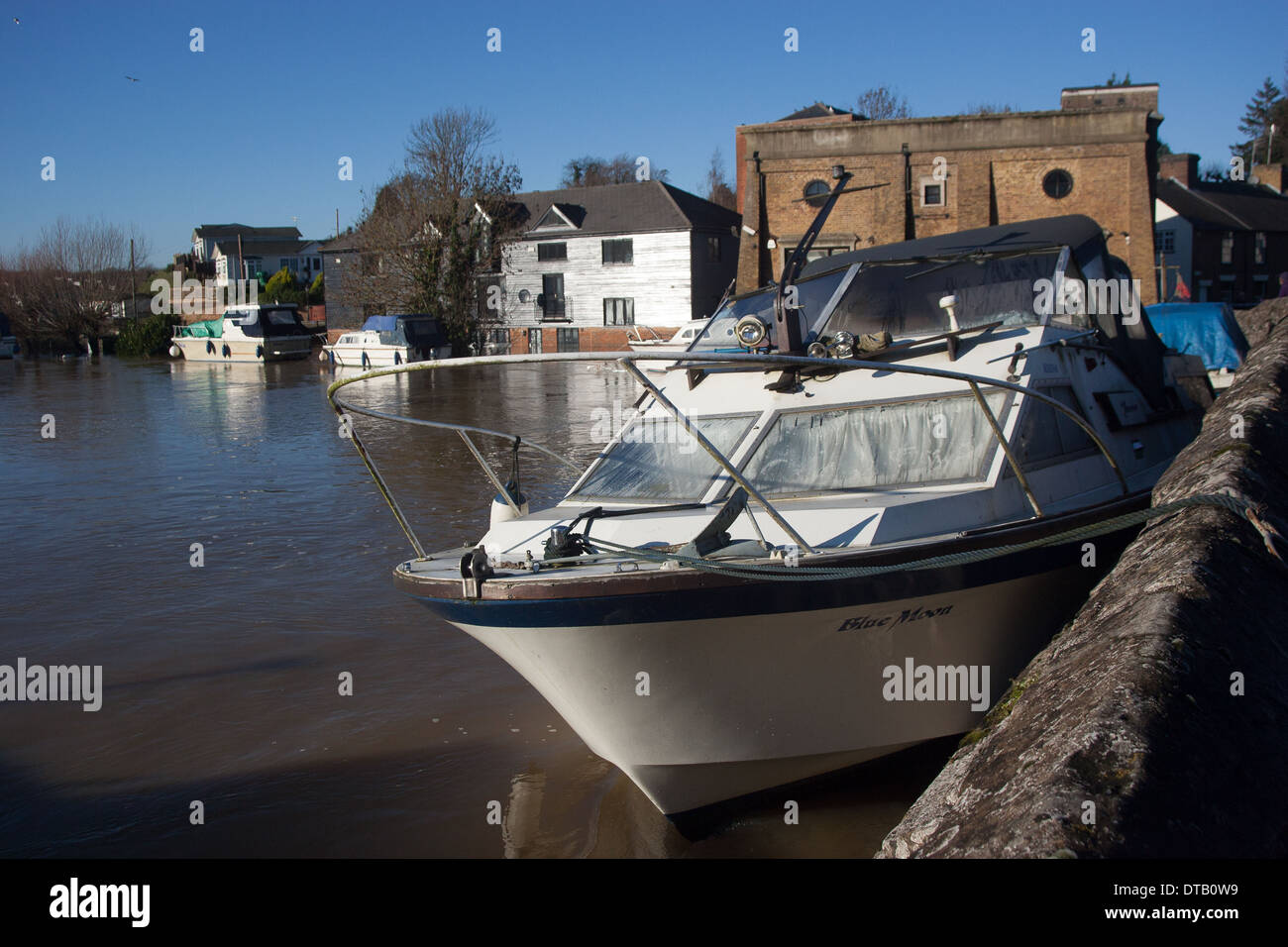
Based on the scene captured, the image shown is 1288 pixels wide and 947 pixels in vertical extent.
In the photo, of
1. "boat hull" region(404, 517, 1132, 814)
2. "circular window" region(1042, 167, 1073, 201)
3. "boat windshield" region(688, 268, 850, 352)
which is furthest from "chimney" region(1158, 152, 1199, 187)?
"boat hull" region(404, 517, 1132, 814)

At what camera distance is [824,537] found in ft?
17.3

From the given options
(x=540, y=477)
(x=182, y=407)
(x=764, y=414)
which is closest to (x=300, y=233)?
(x=182, y=407)

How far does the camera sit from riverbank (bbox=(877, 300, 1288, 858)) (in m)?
2.92

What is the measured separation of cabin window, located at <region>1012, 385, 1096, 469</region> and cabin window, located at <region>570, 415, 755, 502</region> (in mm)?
1661

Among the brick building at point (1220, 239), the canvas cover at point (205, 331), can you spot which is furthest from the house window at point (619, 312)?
the brick building at point (1220, 239)

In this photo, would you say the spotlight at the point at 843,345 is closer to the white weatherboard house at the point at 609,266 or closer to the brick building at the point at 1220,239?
the white weatherboard house at the point at 609,266

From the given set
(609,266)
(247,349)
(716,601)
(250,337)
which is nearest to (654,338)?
(609,266)

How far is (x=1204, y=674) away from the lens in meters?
3.47

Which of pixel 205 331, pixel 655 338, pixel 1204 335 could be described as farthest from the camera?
pixel 205 331

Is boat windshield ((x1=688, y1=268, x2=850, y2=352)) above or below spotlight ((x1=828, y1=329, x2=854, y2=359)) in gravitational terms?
above

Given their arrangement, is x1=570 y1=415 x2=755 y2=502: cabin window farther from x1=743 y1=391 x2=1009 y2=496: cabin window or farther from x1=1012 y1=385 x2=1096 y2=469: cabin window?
x1=1012 y1=385 x2=1096 y2=469: cabin window

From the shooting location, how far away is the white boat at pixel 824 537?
4918 millimetres

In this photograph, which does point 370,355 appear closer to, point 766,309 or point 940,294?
point 766,309

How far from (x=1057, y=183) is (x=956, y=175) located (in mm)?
3218
